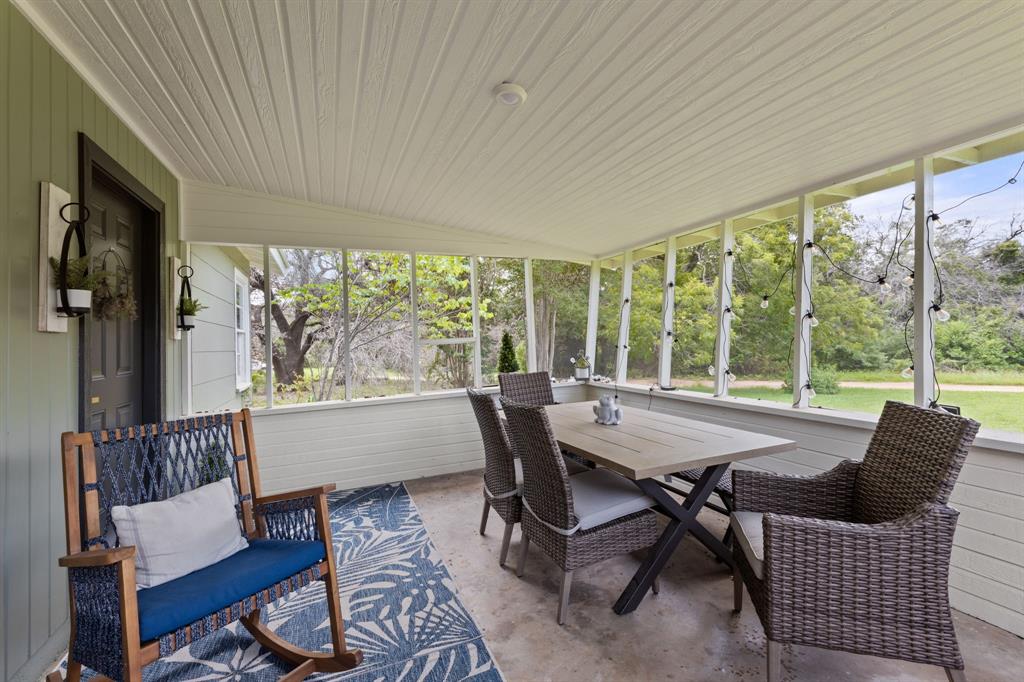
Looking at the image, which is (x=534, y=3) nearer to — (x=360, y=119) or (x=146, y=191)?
(x=360, y=119)

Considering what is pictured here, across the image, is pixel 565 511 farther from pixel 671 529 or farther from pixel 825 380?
pixel 825 380

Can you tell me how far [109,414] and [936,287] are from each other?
4.93 meters

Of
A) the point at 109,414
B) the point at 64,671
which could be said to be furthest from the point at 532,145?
the point at 64,671

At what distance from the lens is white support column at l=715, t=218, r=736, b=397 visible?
3902 millimetres

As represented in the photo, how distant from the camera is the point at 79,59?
2002 millimetres

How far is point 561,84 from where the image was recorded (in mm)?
1996

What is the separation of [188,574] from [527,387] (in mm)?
2792

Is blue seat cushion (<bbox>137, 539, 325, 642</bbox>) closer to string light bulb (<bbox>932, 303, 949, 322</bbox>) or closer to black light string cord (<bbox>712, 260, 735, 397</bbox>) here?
black light string cord (<bbox>712, 260, 735, 397</bbox>)

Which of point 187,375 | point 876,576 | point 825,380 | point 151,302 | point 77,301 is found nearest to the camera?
point 876,576

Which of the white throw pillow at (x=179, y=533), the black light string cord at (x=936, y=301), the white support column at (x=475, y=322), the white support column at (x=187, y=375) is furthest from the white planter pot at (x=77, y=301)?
the black light string cord at (x=936, y=301)

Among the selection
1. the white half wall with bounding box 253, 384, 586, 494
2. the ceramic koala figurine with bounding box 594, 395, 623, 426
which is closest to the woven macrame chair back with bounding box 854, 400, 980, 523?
the ceramic koala figurine with bounding box 594, 395, 623, 426

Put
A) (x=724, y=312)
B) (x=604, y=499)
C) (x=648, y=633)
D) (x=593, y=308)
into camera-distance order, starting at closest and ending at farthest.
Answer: (x=648, y=633)
(x=604, y=499)
(x=724, y=312)
(x=593, y=308)

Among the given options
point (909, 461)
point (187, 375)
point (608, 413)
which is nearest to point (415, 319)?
point (187, 375)

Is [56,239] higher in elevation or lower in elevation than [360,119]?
lower
